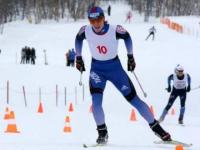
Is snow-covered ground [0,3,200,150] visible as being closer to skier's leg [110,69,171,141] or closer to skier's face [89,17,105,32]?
skier's leg [110,69,171,141]

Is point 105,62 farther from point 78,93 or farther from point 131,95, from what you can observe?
point 78,93

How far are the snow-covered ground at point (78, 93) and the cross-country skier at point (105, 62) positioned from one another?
56 centimetres

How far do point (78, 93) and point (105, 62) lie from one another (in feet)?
60.8

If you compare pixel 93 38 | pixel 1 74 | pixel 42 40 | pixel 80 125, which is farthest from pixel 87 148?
pixel 42 40

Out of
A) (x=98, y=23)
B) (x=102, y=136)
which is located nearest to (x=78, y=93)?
(x=102, y=136)

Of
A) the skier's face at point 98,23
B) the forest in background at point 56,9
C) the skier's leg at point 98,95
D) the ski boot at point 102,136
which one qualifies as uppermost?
the skier's face at point 98,23

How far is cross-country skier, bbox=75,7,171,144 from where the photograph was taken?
8930mm

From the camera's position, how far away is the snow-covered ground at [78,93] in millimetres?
10945

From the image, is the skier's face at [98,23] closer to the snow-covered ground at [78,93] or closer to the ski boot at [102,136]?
the ski boot at [102,136]

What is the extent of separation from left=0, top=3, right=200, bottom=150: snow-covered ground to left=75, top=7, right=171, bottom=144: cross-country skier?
0.56 metres

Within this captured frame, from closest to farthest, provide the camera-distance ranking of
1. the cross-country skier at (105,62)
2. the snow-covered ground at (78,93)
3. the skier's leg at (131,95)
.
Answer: the cross-country skier at (105,62)
the skier's leg at (131,95)
the snow-covered ground at (78,93)

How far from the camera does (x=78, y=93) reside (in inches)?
1084

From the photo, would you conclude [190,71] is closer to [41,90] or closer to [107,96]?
[107,96]

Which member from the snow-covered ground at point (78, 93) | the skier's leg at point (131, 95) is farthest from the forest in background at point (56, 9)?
the skier's leg at point (131, 95)
